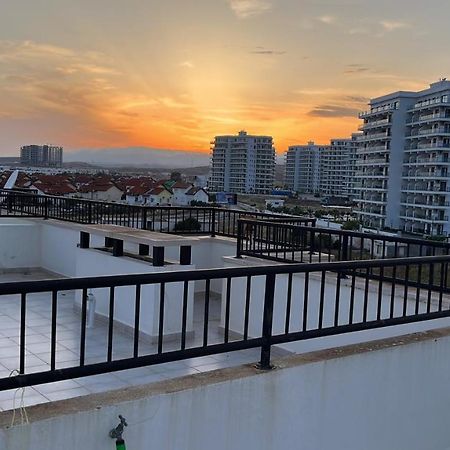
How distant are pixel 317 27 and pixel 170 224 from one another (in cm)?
736

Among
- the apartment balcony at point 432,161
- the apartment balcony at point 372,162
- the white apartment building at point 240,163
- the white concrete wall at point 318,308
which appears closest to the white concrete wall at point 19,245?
the white concrete wall at point 318,308

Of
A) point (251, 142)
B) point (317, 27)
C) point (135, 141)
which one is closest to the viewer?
point (317, 27)

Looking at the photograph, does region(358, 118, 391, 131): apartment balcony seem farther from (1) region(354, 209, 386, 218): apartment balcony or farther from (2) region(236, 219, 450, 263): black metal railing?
(2) region(236, 219, 450, 263): black metal railing

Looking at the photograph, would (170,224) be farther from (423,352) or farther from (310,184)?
(310,184)

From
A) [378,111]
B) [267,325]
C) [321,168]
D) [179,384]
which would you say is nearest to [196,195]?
[378,111]

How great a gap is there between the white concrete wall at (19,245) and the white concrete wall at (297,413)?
26.1 feet

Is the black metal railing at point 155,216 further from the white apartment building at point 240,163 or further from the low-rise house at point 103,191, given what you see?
the white apartment building at point 240,163

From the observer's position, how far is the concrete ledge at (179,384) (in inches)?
100

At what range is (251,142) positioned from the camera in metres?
147

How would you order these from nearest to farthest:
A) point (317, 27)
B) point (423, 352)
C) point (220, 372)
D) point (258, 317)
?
point (220, 372) → point (423, 352) → point (258, 317) → point (317, 27)

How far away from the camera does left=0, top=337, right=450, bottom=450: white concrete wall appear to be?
8.56 ft

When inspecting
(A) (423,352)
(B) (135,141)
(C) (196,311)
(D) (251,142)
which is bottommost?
(C) (196,311)

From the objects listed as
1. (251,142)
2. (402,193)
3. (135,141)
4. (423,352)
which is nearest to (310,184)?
(251,142)

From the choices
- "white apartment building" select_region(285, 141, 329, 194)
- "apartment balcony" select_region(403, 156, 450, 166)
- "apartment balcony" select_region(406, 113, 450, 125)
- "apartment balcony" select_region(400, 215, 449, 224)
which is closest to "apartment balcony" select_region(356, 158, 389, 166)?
"apartment balcony" select_region(403, 156, 450, 166)
